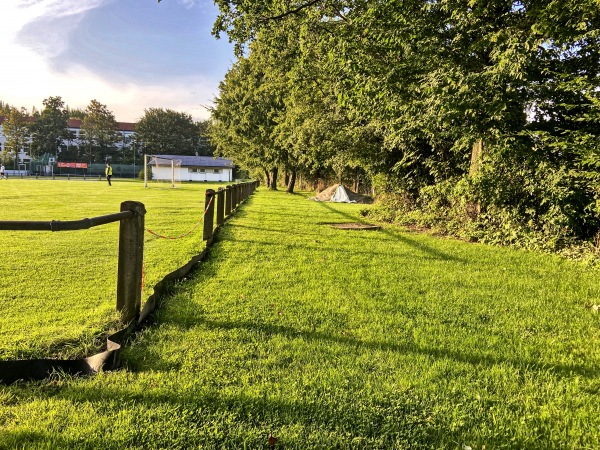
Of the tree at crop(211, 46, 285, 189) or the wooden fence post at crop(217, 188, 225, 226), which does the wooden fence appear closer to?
the wooden fence post at crop(217, 188, 225, 226)

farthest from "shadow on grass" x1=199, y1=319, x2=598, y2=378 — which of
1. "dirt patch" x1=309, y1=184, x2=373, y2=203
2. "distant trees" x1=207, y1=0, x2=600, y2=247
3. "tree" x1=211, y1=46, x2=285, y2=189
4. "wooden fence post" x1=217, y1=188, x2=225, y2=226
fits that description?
"tree" x1=211, y1=46, x2=285, y2=189

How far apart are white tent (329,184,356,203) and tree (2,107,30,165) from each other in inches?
3437

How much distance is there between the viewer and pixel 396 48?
957 cm

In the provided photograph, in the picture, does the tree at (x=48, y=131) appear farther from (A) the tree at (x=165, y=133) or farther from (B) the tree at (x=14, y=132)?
(A) the tree at (x=165, y=133)

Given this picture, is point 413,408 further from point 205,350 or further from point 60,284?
point 60,284

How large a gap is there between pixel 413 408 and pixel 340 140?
13253mm

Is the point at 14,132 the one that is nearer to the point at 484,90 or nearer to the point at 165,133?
the point at 165,133

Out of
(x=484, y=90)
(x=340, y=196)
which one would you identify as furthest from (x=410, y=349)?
(x=340, y=196)

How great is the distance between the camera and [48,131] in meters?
88.8

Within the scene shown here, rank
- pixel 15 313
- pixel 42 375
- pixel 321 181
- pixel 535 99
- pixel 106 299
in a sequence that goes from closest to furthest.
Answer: pixel 42 375
pixel 15 313
pixel 106 299
pixel 535 99
pixel 321 181

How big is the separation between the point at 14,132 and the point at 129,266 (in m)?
104

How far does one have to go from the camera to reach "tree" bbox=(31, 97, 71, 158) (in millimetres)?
88812

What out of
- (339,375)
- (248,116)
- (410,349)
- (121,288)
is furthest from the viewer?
(248,116)

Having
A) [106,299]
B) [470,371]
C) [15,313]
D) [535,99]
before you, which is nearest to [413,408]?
[470,371]
